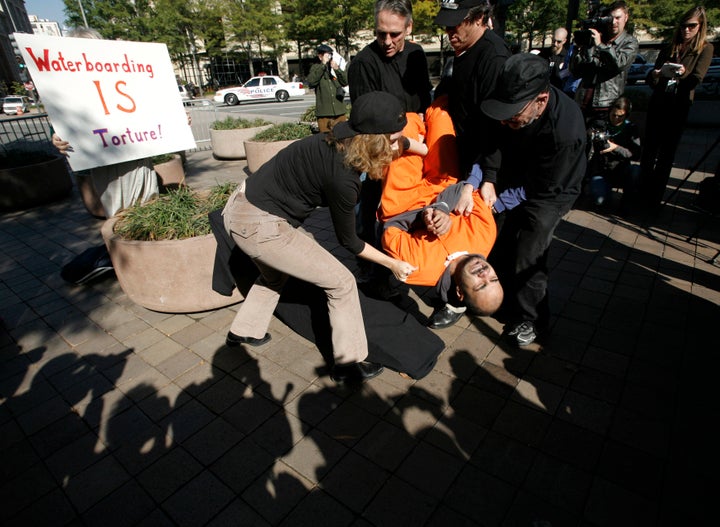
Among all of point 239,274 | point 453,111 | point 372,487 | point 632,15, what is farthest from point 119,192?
point 632,15

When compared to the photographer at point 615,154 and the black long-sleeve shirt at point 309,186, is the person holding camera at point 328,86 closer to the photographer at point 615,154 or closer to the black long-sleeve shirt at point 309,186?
the photographer at point 615,154

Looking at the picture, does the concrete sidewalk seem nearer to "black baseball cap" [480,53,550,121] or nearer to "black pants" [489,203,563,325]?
"black pants" [489,203,563,325]

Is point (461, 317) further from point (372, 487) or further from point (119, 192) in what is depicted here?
point (119, 192)

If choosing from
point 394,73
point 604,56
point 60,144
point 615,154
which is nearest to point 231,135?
point 60,144

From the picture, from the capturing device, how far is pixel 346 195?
2281 millimetres

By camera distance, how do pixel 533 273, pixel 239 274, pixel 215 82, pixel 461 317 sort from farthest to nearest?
pixel 215 82 → pixel 461 317 → pixel 239 274 → pixel 533 273

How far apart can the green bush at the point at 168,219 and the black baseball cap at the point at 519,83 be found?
250cm

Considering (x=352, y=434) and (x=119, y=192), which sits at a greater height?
(x=119, y=192)

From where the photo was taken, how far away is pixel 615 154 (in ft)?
18.4

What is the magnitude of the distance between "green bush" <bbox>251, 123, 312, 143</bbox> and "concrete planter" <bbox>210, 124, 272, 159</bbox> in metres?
1.12

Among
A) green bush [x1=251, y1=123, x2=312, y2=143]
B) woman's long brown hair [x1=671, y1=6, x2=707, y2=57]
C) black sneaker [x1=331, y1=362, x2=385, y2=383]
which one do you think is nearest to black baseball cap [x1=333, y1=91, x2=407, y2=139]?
black sneaker [x1=331, y1=362, x2=385, y2=383]

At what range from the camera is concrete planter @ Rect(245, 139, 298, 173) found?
7.48m

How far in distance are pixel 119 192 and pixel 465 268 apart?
354cm

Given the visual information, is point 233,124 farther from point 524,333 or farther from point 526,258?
point 524,333
